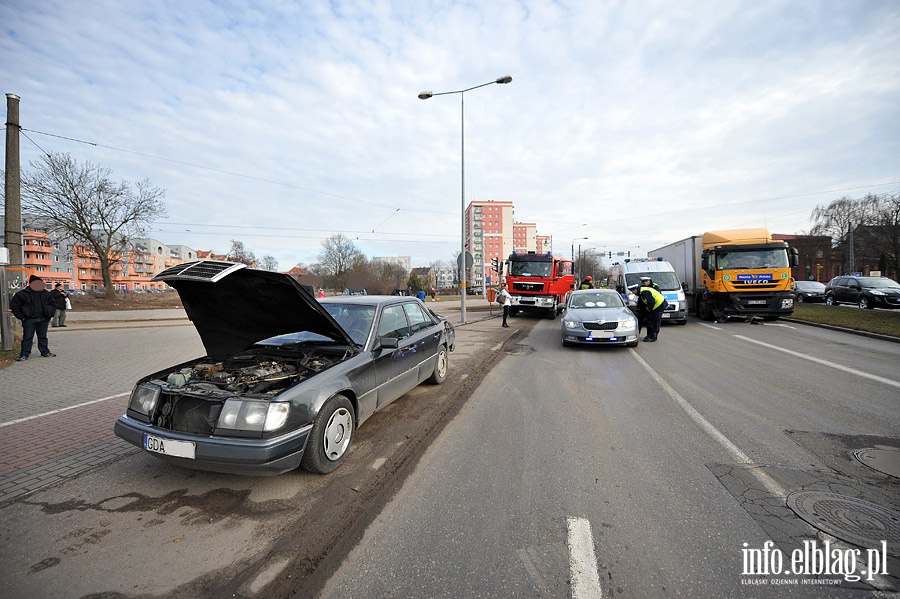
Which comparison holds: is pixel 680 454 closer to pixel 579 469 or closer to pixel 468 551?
pixel 579 469

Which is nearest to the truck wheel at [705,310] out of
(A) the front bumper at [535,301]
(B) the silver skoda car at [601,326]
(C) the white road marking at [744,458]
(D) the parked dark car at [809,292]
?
(A) the front bumper at [535,301]

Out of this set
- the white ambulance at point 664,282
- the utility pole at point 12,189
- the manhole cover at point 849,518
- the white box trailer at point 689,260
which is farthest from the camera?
the white box trailer at point 689,260

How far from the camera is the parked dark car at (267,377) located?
9.85ft

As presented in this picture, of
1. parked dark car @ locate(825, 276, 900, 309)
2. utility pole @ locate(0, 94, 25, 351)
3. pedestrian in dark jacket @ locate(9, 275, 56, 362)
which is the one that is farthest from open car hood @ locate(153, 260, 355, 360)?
parked dark car @ locate(825, 276, 900, 309)

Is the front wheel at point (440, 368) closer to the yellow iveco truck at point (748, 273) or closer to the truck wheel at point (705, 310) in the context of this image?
the yellow iveco truck at point (748, 273)

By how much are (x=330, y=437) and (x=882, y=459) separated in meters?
4.95

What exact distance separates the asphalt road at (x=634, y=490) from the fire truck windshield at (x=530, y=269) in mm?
11787

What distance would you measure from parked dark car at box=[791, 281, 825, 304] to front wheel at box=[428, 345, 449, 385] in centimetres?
2945

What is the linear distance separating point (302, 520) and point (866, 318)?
19849 mm

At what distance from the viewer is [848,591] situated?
2.14 m

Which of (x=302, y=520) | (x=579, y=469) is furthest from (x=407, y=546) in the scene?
(x=579, y=469)

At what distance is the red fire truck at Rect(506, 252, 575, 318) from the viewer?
1783 cm

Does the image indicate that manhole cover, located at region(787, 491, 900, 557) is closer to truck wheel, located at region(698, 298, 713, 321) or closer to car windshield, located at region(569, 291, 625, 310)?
car windshield, located at region(569, 291, 625, 310)

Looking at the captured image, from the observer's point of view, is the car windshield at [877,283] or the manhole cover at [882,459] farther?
the car windshield at [877,283]
